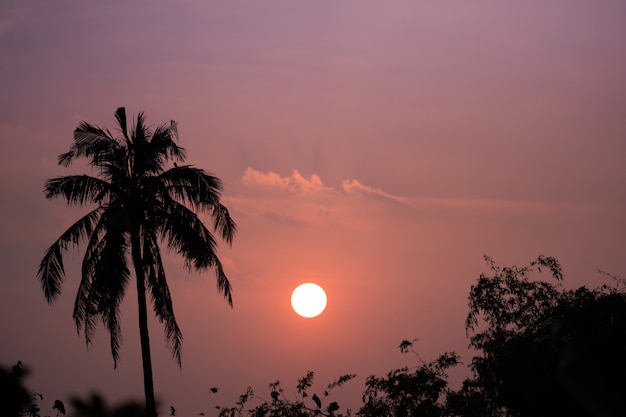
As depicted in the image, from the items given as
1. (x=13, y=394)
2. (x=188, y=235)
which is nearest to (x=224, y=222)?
(x=188, y=235)

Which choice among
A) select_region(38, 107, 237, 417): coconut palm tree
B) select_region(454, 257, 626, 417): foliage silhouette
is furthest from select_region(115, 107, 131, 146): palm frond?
select_region(454, 257, 626, 417): foliage silhouette

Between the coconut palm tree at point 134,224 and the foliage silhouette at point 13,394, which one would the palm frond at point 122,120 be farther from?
the foliage silhouette at point 13,394

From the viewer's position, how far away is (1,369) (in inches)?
71.6

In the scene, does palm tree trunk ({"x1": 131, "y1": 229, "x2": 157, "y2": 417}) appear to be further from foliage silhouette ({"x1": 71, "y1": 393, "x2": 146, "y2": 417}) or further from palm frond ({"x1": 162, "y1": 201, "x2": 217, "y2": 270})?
foliage silhouette ({"x1": 71, "y1": 393, "x2": 146, "y2": 417})

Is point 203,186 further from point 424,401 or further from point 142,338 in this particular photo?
point 424,401

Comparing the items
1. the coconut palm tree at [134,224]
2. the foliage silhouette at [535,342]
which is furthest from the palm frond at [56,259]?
the foliage silhouette at [535,342]

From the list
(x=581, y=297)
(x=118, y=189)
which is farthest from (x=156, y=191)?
(x=581, y=297)

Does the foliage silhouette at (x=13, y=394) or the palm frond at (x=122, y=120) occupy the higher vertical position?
the palm frond at (x=122, y=120)

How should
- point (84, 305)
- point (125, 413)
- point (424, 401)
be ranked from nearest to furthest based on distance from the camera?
point (125, 413) → point (84, 305) → point (424, 401)

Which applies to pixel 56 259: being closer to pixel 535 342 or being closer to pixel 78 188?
pixel 78 188

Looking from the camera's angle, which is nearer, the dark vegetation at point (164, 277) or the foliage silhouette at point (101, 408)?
the foliage silhouette at point (101, 408)

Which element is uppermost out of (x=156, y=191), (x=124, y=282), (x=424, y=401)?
(x=156, y=191)

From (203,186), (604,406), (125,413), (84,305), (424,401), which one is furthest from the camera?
(424,401)

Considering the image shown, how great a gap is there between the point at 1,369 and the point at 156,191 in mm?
19147
